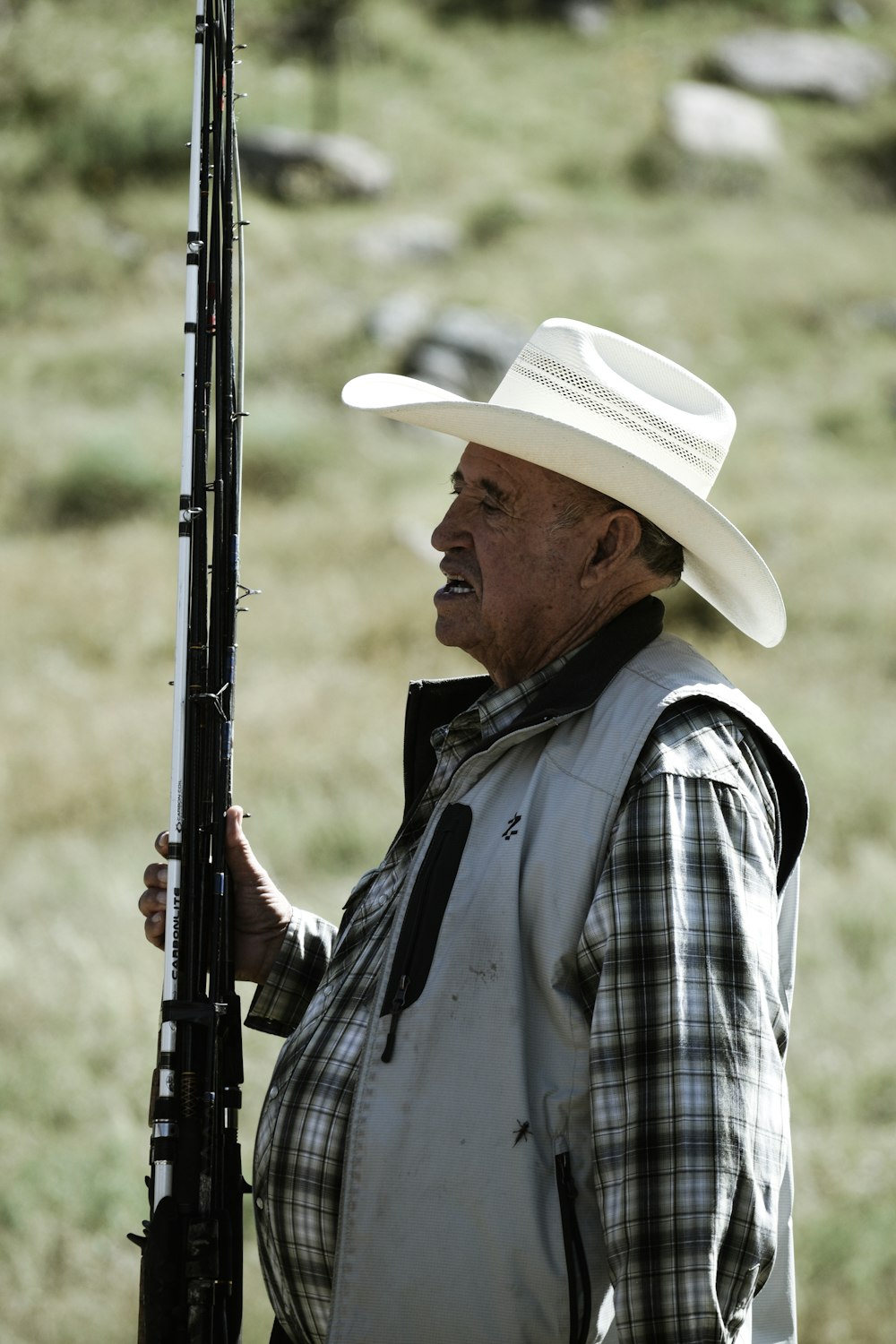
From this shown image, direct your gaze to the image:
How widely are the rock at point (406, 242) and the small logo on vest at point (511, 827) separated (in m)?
18.9

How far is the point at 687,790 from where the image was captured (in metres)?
2.06

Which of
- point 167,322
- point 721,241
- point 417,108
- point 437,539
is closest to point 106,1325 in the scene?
point 437,539

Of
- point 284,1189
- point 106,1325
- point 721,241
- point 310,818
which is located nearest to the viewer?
point 284,1189

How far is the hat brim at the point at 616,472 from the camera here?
2.42 metres

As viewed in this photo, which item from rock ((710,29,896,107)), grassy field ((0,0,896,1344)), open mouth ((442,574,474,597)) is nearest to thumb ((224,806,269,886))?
open mouth ((442,574,474,597))

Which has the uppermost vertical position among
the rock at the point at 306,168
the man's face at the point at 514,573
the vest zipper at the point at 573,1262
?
the rock at the point at 306,168

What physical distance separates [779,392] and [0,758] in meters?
12.1

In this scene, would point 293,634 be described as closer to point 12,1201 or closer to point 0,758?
point 0,758

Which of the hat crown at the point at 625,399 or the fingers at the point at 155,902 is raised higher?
the hat crown at the point at 625,399

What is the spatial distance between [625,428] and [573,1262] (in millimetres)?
1387

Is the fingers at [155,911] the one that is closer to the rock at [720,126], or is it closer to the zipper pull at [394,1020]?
the zipper pull at [394,1020]

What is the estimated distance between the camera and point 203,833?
244cm

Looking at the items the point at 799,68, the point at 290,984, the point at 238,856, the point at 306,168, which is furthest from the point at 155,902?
the point at 799,68

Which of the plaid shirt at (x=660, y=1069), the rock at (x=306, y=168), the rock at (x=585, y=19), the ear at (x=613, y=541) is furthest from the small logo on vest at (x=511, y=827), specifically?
the rock at (x=585, y=19)
